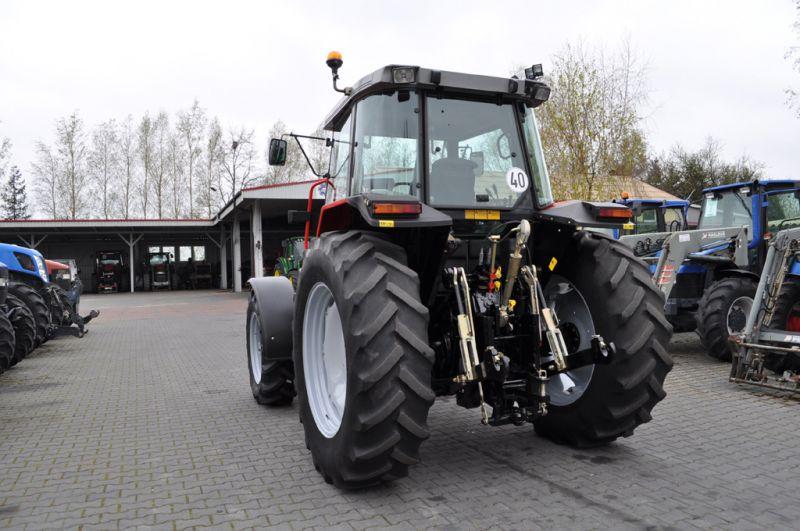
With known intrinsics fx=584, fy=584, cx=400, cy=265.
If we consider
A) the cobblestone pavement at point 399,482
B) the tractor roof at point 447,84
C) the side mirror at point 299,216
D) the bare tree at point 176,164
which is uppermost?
the bare tree at point 176,164

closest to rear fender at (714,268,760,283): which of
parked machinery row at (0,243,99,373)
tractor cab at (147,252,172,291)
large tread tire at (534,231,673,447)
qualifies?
large tread tire at (534,231,673,447)

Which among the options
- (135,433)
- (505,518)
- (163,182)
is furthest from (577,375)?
(163,182)

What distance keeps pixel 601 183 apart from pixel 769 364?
1346cm

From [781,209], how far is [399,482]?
307 inches

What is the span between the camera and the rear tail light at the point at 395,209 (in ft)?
10.3

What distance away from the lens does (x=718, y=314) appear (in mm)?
7367

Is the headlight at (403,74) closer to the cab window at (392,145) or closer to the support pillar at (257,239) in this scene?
the cab window at (392,145)

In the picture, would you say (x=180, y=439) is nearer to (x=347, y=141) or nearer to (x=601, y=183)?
(x=347, y=141)

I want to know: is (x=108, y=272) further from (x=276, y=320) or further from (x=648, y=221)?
(x=276, y=320)

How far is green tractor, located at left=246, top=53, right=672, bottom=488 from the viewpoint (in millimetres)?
3127

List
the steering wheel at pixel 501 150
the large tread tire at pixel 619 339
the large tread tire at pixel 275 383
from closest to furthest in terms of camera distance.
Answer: the large tread tire at pixel 619 339 → the steering wheel at pixel 501 150 → the large tread tire at pixel 275 383

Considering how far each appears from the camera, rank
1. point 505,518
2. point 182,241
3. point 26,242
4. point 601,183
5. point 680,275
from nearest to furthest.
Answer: point 505,518 → point 680,275 → point 601,183 → point 26,242 → point 182,241

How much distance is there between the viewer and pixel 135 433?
15.9 ft

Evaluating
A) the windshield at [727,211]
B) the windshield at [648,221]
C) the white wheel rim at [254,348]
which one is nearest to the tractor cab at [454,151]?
the white wheel rim at [254,348]
